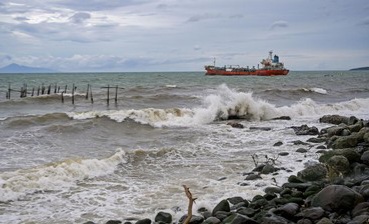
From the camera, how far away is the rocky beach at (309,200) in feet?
23.0

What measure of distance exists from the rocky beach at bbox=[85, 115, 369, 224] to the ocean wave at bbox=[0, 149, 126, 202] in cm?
329

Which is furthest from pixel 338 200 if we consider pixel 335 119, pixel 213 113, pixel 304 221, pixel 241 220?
pixel 213 113

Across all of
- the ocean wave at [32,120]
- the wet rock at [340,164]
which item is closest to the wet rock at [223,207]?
the wet rock at [340,164]

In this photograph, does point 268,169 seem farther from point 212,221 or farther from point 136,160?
point 136,160

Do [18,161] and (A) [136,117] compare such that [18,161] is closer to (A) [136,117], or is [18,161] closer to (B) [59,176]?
(B) [59,176]

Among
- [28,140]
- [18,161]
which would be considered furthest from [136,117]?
[18,161]

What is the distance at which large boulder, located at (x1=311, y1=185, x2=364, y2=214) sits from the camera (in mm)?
7172

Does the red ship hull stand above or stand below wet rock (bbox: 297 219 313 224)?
above

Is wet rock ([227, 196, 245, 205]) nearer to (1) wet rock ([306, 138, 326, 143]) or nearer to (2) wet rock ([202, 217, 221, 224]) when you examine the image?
(2) wet rock ([202, 217, 221, 224])

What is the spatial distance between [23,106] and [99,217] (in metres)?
27.5

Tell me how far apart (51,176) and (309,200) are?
6737mm

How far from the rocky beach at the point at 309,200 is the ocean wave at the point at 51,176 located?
3.29 meters

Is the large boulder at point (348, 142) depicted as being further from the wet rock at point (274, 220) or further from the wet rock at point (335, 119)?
the wet rock at point (335, 119)

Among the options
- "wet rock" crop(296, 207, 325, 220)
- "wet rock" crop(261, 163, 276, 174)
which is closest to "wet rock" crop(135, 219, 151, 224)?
"wet rock" crop(296, 207, 325, 220)
